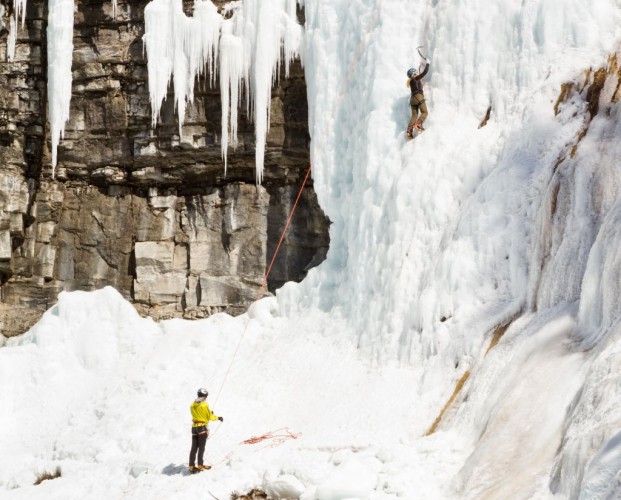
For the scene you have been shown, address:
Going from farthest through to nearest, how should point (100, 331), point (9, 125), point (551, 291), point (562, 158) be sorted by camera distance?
point (9, 125)
point (100, 331)
point (562, 158)
point (551, 291)

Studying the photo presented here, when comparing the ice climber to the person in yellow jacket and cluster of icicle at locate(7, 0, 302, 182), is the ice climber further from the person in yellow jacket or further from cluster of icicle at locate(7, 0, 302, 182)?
the person in yellow jacket

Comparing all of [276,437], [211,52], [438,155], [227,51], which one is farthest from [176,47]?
[276,437]

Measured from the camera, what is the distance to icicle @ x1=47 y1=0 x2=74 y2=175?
16719 mm

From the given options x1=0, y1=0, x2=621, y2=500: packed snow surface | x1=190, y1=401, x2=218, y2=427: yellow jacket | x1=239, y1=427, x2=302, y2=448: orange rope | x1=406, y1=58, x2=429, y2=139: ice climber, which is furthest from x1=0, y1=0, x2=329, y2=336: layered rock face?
x1=190, y1=401, x2=218, y2=427: yellow jacket

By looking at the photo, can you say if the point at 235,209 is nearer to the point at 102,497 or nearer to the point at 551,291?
the point at 102,497

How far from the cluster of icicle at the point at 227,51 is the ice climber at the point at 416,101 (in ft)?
9.73

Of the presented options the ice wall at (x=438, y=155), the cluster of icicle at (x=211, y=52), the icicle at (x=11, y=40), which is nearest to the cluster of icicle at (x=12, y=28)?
the icicle at (x=11, y=40)

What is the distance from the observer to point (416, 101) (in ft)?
44.2

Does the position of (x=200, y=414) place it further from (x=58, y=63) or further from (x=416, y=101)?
(x=58, y=63)

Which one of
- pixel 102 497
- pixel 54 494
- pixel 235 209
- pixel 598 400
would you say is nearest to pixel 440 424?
pixel 598 400

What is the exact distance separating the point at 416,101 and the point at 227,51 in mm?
4142

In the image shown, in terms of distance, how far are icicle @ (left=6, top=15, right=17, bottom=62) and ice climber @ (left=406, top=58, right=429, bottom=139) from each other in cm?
748

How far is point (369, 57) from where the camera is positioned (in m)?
14.6

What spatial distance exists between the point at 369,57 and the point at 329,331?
14.0ft
